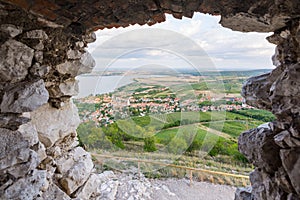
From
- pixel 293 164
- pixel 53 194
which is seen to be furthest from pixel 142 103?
pixel 293 164

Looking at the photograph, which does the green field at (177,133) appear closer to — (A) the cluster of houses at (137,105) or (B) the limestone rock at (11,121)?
(A) the cluster of houses at (137,105)

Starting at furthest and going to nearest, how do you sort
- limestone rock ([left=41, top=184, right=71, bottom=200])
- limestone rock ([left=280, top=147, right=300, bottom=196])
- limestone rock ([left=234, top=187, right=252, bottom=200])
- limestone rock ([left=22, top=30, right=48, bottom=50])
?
limestone rock ([left=41, top=184, right=71, bottom=200]) < limestone rock ([left=234, top=187, right=252, bottom=200]) < limestone rock ([left=22, top=30, right=48, bottom=50]) < limestone rock ([left=280, top=147, right=300, bottom=196])

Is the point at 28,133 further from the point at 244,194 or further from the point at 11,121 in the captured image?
the point at 244,194

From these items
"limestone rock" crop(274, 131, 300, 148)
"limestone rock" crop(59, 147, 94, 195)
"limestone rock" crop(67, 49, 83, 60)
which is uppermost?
"limestone rock" crop(67, 49, 83, 60)

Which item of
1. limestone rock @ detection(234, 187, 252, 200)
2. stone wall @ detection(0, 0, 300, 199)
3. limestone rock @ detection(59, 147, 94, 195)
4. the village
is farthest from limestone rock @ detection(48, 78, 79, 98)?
the village

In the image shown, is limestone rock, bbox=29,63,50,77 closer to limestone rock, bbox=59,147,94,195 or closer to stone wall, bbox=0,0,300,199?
stone wall, bbox=0,0,300,199

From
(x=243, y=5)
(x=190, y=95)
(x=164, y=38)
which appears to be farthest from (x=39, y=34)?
(x=190, y=95)
